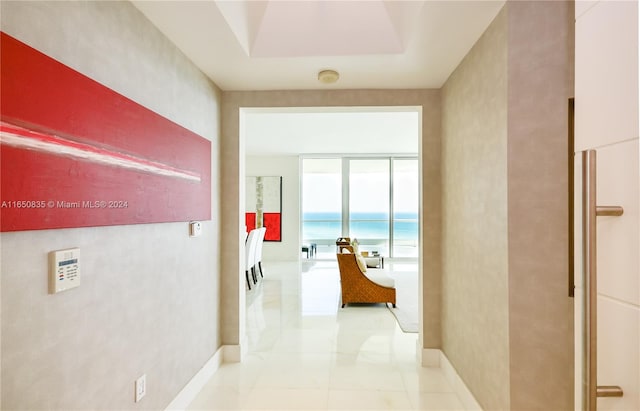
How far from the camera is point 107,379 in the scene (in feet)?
5.11

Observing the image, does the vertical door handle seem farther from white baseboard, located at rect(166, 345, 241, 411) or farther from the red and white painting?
white baseboard, located at rect(166, 345, 241, 411)

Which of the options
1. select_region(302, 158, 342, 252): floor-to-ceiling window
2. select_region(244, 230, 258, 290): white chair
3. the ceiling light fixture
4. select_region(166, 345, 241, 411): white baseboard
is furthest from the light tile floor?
select_region(302, 158, 342, 252): floor-to-ceiling window

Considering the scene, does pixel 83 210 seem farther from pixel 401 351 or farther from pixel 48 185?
pixel 401 351

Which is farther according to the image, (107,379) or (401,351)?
(401,351)

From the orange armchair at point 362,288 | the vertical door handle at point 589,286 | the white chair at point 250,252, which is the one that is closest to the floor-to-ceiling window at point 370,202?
the white chair at point 250,252

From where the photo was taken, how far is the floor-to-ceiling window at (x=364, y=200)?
8484mm

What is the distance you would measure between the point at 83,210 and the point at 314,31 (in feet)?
5.73

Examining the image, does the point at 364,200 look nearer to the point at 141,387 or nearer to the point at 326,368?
the point at 326,368

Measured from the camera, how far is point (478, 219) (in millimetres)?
2127

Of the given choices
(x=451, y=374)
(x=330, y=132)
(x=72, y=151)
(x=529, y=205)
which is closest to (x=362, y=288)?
(x=451, y=374)

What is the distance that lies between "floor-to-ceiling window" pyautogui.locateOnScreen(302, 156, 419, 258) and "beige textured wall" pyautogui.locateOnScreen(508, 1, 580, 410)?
6676 mm

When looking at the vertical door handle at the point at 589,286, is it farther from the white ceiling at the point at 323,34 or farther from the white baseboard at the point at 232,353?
the white baseboard at the point at 232,353

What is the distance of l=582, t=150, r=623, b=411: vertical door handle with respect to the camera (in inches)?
23.1

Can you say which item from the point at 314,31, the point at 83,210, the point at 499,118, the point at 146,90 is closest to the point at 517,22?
the point at 499,118
